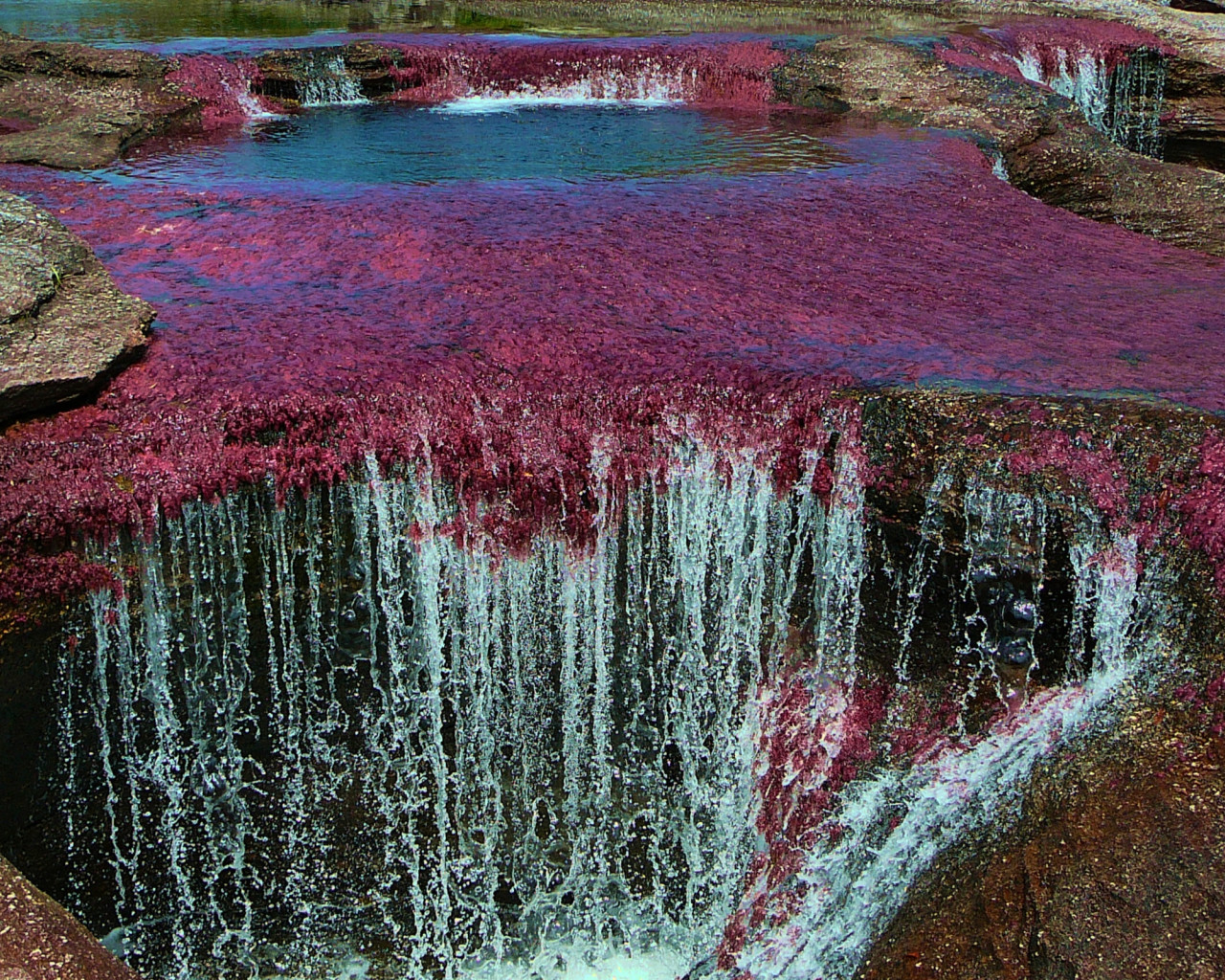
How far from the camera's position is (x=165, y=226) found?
588 cm

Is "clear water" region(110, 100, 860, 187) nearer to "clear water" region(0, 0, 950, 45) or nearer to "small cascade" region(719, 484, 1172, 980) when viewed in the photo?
"clear water" region(0, 0, 950, 45)

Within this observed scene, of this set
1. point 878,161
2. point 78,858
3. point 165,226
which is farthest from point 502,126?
point 78,858

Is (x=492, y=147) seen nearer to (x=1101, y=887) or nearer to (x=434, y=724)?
(x=434, y=724)

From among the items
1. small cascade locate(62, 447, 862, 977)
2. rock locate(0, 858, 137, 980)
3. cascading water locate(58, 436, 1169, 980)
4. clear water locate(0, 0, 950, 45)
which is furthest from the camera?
clear water locate(0, 0, 950, 45)

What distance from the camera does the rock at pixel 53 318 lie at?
13.1 ft

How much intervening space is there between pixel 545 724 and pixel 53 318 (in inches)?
99.4

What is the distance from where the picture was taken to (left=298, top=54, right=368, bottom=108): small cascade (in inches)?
380

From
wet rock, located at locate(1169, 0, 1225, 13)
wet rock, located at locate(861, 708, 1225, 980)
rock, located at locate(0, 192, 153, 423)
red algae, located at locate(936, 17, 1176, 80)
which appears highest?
wet rock, located at locate(1169, 0, 1225, 13)

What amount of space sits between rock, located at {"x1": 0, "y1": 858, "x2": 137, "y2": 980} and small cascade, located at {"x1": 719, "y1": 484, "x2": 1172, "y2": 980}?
1997 millimetres

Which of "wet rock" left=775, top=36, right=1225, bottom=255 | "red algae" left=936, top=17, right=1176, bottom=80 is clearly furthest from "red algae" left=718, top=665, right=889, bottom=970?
"red algae" left=936, top=17, right=1176, bottom=80

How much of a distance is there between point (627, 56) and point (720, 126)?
79.8 inches

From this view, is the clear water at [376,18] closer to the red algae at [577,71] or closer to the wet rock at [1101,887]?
the red algae at [577,71]

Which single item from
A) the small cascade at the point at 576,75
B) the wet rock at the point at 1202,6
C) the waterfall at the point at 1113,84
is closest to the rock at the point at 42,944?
the small cascade at the point at 576,75

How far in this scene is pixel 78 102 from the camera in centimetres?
827
